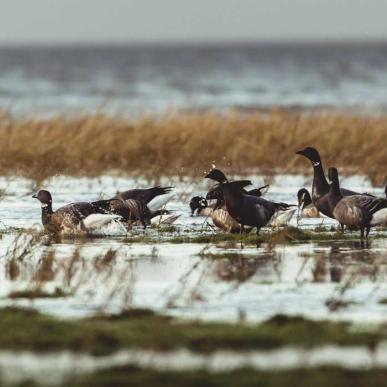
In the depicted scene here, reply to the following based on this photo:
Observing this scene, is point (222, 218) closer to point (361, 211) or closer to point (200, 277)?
point (361, 211)

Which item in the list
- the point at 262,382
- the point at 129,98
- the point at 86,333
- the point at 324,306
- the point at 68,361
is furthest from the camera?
the point at 129,98

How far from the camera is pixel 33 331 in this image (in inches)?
339

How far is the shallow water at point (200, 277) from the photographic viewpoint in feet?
31.6

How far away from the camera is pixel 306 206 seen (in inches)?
686

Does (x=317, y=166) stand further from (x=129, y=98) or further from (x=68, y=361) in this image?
(x=129, y=98)

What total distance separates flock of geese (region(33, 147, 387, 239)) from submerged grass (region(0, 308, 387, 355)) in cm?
538

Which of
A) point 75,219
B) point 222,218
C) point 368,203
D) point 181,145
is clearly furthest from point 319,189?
point 181,145

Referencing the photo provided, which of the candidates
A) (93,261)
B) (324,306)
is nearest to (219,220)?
(93,261)

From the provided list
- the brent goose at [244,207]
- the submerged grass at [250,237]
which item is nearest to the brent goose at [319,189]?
the submerged grass at [250,237]

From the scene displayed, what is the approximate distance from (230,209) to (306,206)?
3.32 meters

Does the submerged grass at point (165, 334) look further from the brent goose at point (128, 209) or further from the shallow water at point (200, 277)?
the brent goose at point (128, 209)

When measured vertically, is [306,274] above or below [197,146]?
below

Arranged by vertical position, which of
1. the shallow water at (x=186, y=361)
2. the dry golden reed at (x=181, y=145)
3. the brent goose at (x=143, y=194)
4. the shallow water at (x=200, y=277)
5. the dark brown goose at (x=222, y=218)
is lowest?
the shallow water at (x=186, y=361)

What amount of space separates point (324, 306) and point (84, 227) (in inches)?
215
